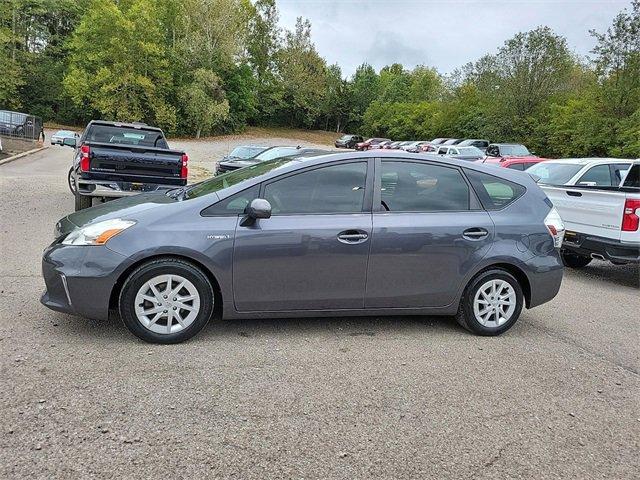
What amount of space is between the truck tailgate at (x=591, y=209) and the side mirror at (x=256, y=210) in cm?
510

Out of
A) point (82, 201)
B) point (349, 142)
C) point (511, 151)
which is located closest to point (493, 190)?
point (82, 201)

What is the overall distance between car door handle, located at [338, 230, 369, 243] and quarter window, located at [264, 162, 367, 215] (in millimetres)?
205

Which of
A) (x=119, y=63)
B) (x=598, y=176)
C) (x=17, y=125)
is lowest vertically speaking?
(x=598, y=176)

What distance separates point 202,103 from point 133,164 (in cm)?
4439

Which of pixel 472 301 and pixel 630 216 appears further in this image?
pixel 630 216

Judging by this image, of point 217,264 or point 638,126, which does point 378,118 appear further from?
point 217,264

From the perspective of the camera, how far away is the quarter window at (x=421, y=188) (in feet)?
15.0

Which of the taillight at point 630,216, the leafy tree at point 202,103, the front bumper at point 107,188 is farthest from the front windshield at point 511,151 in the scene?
the leafy tree at point 202,103

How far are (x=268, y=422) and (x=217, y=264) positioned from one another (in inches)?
56.0

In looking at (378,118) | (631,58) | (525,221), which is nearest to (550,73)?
(631,58)

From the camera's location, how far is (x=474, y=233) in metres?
4.62

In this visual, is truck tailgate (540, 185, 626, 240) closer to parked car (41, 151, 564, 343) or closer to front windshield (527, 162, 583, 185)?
front windshield (527, 162, 583, 185)

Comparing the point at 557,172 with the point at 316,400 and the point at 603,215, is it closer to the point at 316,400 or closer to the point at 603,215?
the point at 603,215

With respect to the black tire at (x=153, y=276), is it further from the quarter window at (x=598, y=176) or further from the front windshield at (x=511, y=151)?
the front windshield at (x=511, y=151)
